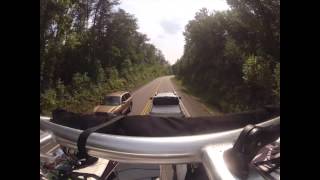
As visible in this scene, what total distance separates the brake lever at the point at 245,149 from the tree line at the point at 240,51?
0.31 meters

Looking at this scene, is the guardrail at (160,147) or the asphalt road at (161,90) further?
the asphalt road at (161,90)

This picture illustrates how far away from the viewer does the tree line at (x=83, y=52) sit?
1.68m

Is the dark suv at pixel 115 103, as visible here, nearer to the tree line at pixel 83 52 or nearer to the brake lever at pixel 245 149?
the tree line at pixel 83 52

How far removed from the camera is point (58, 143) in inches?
59.3

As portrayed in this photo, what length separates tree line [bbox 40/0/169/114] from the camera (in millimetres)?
1679

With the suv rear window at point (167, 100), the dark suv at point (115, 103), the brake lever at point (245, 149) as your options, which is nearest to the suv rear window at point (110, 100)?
the dark suv at point (115, 103)

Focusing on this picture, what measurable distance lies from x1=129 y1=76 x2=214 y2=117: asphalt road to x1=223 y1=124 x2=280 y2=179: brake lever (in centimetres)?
46

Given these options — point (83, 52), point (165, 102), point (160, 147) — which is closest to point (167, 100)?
point (165, 102)

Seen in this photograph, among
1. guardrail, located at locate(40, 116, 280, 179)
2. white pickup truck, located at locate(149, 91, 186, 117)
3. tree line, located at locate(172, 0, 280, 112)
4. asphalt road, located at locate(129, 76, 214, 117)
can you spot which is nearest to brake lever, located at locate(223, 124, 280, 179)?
guardrail, located at locate(40, 116, 280, 179)
